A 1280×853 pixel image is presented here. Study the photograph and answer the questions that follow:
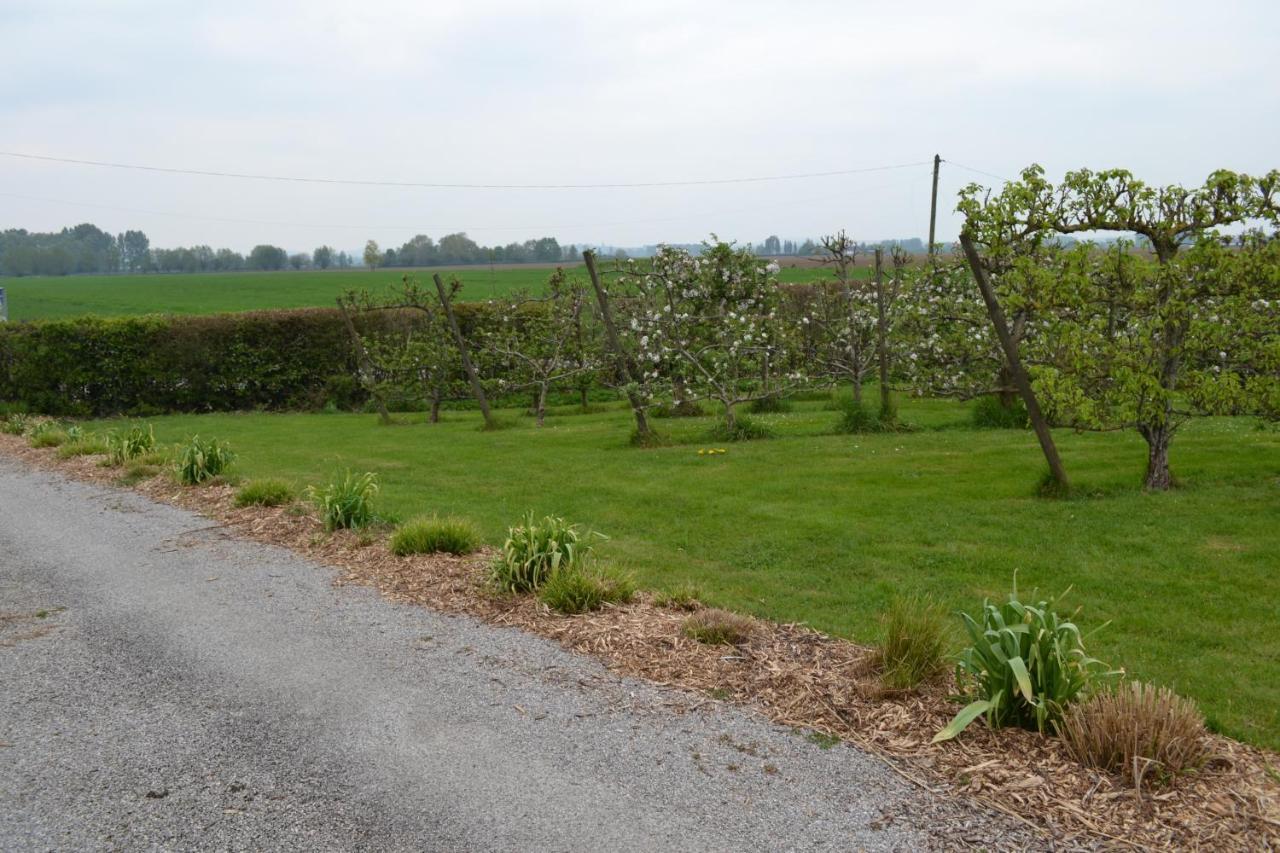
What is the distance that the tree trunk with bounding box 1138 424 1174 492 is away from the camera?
822 cm

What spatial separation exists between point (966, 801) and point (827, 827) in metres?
0.50

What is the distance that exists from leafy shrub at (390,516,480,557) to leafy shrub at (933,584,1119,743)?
147 inches

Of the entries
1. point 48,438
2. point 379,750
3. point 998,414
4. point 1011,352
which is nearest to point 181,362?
point 48,438

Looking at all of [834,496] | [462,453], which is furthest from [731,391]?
[834,496]

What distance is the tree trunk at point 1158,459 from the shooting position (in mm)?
8219

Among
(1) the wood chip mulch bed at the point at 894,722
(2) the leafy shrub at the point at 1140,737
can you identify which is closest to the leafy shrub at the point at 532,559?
(1) the wood chip mulch bed at the point at 894,722

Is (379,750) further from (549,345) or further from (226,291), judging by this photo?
(226,291)

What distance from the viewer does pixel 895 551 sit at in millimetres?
6824

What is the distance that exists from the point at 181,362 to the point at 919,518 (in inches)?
619

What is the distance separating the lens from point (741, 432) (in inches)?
499

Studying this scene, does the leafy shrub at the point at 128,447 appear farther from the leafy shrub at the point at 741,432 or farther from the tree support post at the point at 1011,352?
the tree support post at the point at 1011,352

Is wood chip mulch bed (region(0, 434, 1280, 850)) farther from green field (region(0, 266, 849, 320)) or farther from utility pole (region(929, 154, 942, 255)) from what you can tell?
green field (region(0, 266, 849, 320))

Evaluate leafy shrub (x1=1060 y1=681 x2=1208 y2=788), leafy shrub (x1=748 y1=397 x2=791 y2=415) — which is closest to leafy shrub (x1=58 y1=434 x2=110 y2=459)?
leafy shrub (x1=748 y1=397 x2=791 y2=415)

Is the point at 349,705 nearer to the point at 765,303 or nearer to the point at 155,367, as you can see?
the point at 765,303
